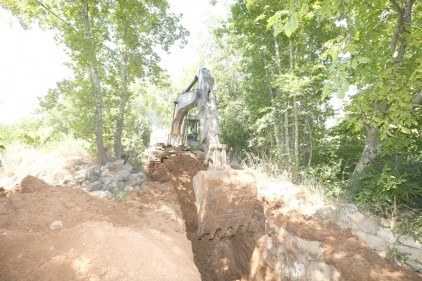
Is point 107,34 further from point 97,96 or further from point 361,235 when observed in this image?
point 361,235

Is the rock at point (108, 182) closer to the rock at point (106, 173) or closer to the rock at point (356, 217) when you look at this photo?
the rock at point (106, 173)

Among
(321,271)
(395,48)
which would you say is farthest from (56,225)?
(395,48)

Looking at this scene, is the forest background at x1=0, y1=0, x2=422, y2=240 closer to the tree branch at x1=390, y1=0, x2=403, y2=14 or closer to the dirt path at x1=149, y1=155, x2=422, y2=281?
the tree branch at x1=390, y1=0, x2=403, y2=14

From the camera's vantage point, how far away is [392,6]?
17.1 feet

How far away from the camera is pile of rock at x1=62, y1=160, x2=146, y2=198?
6.13m

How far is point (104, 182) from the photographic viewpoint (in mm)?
6422

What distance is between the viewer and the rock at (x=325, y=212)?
17.0 feet

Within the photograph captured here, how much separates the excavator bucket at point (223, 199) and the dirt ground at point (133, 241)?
0.56 meters

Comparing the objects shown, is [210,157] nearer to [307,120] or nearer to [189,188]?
[189,188]

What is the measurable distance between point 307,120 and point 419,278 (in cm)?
557

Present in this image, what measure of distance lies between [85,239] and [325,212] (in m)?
4.44

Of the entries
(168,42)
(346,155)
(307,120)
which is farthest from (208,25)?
(346,155)

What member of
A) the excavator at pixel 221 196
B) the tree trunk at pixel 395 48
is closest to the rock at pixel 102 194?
the excavator at pixel 221 196

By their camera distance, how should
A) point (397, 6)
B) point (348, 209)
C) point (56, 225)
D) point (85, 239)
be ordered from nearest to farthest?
point (85, 239) → point (56, 225) → point (397, 6) → point (348, 209)
